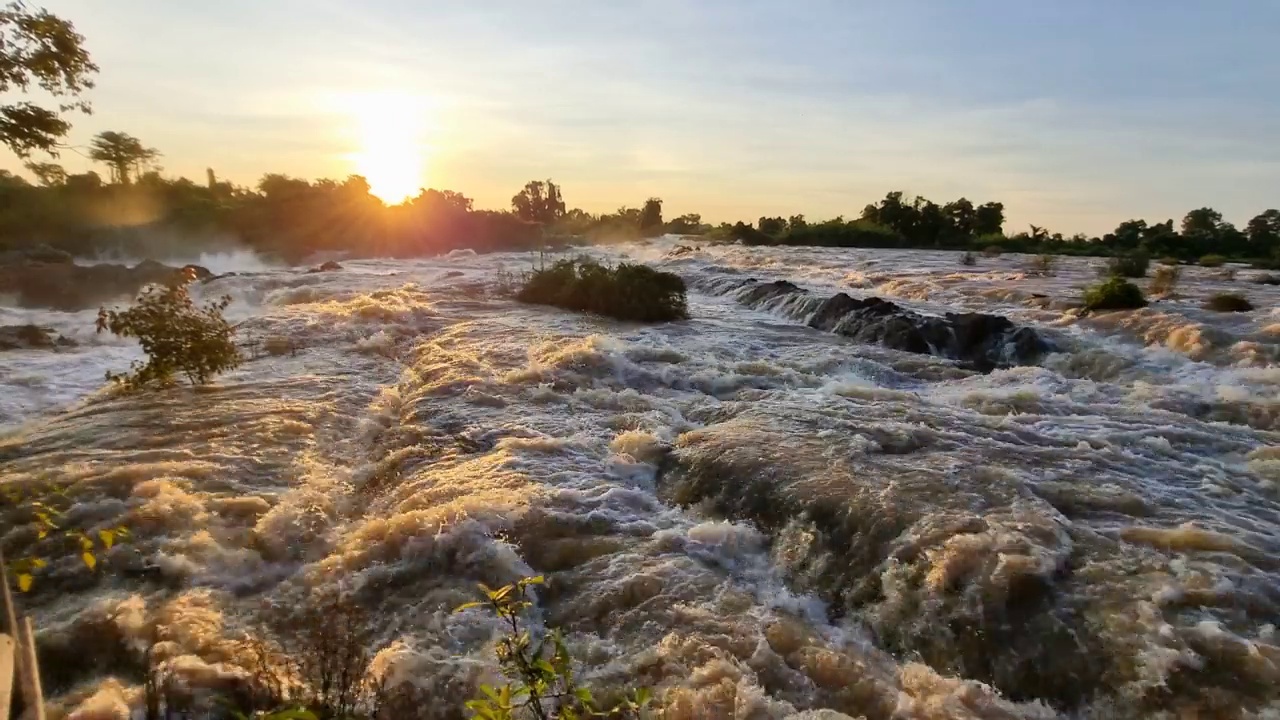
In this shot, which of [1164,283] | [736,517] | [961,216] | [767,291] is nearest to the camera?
[736,517]

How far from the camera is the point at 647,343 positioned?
14016 mm

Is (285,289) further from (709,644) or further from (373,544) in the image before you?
(709,644)

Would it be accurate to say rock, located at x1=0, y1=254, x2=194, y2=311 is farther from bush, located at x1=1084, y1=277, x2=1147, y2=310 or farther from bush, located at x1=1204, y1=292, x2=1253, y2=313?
bush, located at x1=1204, y1=292, x2=1253, y2=313

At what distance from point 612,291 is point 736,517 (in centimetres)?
1201

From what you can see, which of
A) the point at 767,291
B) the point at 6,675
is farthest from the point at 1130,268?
the point at 6,675


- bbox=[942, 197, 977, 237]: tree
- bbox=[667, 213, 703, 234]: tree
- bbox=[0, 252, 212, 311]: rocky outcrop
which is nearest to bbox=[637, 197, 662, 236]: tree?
bbox=[667, 213, 703, 234]: tree

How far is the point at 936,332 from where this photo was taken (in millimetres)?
13531

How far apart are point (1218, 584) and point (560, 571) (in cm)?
451

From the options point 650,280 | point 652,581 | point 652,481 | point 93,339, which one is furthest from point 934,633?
point 93,339

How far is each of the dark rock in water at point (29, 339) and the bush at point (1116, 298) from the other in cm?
2147

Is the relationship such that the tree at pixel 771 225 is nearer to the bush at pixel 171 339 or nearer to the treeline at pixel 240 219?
the treeline at pixel 240 219

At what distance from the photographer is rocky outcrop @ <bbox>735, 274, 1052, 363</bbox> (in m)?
12.4

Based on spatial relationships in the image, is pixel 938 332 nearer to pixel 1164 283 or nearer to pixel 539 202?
pixel 1164 283

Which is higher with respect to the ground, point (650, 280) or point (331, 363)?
point (650, 280)
